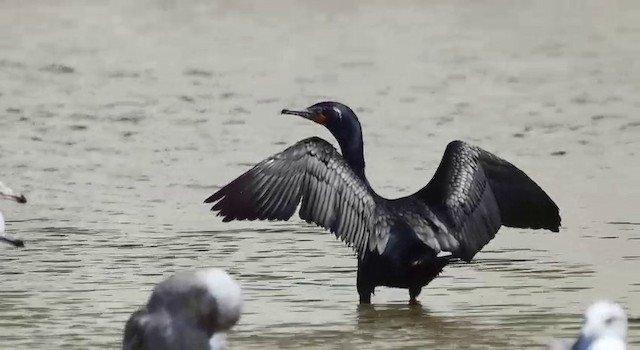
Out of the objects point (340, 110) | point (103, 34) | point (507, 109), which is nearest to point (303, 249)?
point (340, 110)

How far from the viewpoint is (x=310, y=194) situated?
920 cm

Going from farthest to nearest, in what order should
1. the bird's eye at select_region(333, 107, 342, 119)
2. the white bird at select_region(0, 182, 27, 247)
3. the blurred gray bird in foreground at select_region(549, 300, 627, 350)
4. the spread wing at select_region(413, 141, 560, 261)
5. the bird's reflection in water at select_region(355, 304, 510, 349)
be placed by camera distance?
1. the bird's eye at select_region(333, 107, 342, 119)
2. the spread wing at select_region(413, 141, 560, 261)
3. the bird's reflection in water at select_region(355, 304, 510, 349)
4. the white bird at select_region(0, 182, 27, 247)
5. the blurred gray bird in foreground at select_region(549, 300, 627, 350)

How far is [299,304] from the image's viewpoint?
923cm

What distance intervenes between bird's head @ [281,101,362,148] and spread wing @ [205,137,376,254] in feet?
1.40

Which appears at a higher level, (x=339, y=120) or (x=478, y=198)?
(x=339, y=120)

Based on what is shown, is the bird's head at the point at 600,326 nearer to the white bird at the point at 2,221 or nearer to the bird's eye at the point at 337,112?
the white bird at the point at 2,221

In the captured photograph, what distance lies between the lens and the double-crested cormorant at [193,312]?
4215 millimetres

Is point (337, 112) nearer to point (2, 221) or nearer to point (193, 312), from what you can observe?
point (2, 221)

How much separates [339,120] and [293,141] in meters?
4.61

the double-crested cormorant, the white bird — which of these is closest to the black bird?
the white bird

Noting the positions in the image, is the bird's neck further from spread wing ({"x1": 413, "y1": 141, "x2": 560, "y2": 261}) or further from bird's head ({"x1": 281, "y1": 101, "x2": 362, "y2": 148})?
spread wing ({"x1": 413, "y1": 141, "x2": 560, "y2": 261})

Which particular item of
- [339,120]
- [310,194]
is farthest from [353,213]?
[339,120]

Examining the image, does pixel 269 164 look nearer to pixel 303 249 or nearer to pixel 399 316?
pixel 399 316

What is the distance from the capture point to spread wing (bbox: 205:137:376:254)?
917 centimetres
